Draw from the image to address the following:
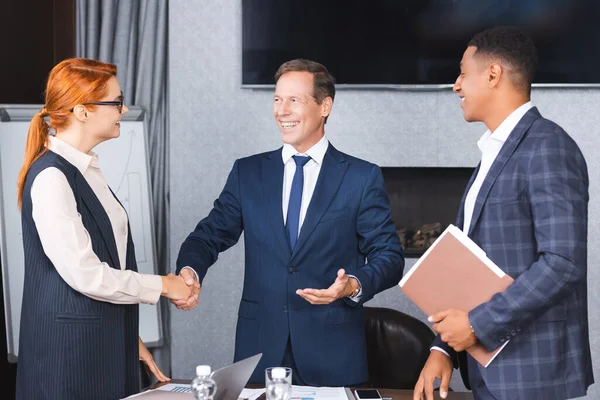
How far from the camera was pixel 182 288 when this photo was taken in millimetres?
2201

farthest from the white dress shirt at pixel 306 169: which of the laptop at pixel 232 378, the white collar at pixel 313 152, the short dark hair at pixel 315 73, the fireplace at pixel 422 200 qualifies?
the fireplace at pixel 422 200

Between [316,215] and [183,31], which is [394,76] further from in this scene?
[316,215]

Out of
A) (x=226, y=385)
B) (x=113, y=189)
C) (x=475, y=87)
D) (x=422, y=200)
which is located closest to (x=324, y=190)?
(x=475, y=87)

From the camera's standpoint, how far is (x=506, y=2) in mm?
3838

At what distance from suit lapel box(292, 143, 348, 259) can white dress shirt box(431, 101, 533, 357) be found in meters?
0.54

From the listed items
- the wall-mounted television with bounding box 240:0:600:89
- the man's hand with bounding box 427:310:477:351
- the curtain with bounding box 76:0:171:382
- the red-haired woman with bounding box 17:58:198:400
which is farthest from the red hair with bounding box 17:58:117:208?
the curtain with bounding box 76:0:171:382

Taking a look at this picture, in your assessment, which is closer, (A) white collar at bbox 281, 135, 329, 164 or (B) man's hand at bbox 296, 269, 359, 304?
(B) man's hand at bbox 296, 269, 359, 304

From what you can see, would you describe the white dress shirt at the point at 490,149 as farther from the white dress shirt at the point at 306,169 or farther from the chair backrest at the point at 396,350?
the chair backrest at the point at 396,350

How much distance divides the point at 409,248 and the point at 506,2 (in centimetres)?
140

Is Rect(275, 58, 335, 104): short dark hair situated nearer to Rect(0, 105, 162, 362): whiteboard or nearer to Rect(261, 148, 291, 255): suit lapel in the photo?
Rect(261, 148, 291, 255): suit lapel

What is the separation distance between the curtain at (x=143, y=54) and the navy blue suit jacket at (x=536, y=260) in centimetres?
285

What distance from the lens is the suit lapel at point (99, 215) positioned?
2008mm

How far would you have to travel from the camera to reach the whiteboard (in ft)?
11.5

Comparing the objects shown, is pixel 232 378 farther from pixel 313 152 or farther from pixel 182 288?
pixel 313 152
